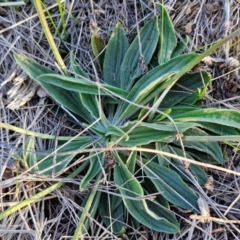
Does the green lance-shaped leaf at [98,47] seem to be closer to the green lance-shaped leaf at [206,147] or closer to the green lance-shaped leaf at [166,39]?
the green lance-shaped leaf at [166,39]

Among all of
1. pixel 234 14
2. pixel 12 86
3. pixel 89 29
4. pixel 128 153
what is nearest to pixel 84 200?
pixel 128 153

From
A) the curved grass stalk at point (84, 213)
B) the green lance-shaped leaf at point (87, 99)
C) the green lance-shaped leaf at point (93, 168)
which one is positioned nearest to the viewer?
the curved grass stalk at point (84, 213)

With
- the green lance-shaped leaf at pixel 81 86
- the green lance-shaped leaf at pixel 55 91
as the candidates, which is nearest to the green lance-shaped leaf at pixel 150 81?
the green lance-shaped leaf at pixel 81 86

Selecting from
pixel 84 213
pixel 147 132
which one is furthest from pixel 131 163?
pixel 84 213

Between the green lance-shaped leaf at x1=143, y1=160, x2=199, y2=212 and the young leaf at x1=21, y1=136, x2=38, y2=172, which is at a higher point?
the young leaf at x1=21, y1=136, x2=38, y2=172

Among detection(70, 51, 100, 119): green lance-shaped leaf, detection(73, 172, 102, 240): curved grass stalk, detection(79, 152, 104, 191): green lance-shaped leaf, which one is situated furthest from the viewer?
detection(70, 51, 100, 119): green lance-shaped leaf

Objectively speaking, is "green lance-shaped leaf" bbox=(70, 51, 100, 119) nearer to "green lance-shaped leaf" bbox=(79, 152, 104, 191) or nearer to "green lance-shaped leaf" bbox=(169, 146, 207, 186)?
"green lance-shaped leaf" bbox=(79, 152, 104, 191)

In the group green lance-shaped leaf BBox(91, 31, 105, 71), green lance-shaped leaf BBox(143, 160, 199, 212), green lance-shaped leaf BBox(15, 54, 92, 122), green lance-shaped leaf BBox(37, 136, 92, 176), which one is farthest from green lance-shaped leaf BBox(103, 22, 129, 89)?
green lance-shaped leaf BBox(143, 160, 199, 212)

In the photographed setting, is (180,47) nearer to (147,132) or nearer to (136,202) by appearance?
(147,132)
